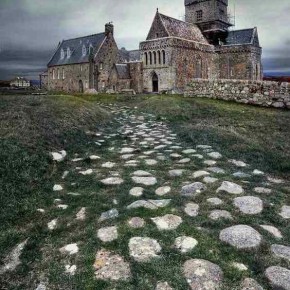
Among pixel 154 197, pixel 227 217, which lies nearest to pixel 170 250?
pixel 227 217

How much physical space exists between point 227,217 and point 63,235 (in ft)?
7.12

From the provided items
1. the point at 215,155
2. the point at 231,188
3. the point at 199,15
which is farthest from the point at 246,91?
the point at 199,15

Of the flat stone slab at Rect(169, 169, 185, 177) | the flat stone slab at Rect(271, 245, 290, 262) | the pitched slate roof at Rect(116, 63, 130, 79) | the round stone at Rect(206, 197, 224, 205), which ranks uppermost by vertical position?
the pitched slate roof at Rect(116, 63, 130, 79)

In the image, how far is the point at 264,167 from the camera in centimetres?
711

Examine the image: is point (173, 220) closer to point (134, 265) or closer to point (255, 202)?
point (134, 265)

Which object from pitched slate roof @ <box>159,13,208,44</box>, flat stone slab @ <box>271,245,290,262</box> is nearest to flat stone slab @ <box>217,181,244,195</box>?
flat stone slab @ <box>271,245,290,262</box>

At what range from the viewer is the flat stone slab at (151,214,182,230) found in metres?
4.14

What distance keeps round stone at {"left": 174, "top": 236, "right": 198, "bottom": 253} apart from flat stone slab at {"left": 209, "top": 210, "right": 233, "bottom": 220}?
2.25 ft

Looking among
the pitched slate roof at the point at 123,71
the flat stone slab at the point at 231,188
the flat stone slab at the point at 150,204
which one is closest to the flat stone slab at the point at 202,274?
the flat stone slab at the point at 150,204

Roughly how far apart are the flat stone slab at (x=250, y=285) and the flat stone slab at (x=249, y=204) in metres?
1.54

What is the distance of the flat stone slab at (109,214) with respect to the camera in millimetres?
4484

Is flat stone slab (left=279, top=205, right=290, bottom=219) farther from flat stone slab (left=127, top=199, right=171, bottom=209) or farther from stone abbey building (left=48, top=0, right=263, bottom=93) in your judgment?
stone abbey building (left=48, top=0, right=263, bottom=93)

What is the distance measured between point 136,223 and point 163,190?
1.32 m

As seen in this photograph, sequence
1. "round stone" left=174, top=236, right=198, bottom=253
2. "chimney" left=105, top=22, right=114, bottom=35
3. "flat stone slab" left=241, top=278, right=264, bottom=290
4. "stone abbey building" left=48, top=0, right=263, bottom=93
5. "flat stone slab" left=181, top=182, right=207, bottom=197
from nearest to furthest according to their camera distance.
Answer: "flat stone slab" left=241, top=278, right=264, bottom=290 < "round stone" left=174, top=236, right=198, bottom=253 < "flat stone slab" left=181, top=182, right=207, bottom=197 < "stone abbey building" left=48, top=0, right=263, bottom=93 < "chimney" left=105, top=22, right=114, bottom=35
